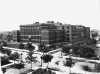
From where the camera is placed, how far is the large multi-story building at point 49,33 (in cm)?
4959

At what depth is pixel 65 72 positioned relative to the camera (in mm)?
26359

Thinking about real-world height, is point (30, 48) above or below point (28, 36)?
below

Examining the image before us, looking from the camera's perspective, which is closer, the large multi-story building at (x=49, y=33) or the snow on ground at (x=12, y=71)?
the snow on ground at (x=12, y=71)

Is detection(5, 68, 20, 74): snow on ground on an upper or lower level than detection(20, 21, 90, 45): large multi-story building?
lower

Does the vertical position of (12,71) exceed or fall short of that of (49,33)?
it falls short

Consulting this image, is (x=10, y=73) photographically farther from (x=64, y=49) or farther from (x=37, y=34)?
(x=37, y=34)

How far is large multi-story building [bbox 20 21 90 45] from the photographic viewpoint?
4959 centimetres

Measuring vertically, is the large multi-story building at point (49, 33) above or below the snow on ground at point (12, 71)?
above

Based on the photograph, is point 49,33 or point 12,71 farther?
point 49,33

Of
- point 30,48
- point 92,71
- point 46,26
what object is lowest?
point 92,71

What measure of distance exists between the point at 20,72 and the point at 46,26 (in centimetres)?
2845

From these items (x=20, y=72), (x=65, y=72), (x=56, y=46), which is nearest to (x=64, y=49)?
(x=56, y=46)

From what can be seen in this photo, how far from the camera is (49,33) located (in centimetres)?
4862

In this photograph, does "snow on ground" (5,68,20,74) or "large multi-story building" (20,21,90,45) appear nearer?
"snow on ground" (5,68,20,74)
